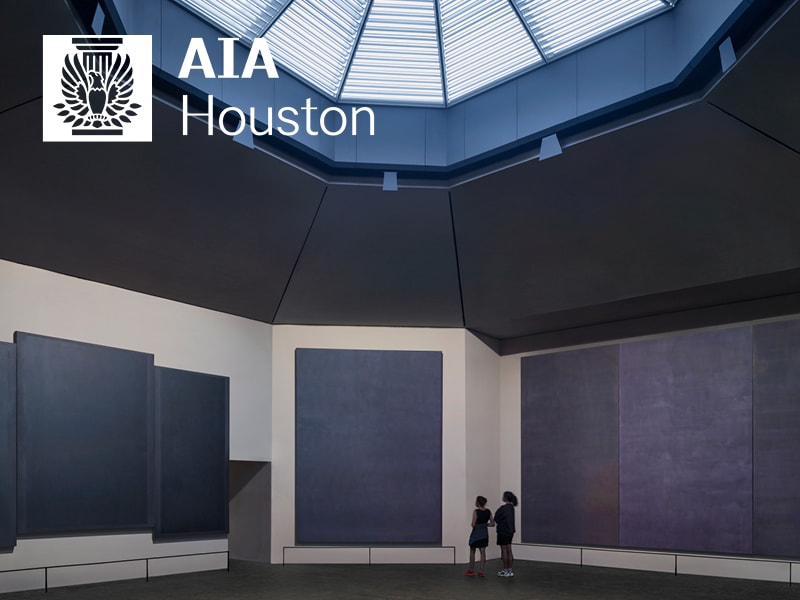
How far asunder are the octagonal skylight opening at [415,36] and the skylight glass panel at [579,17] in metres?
0.02

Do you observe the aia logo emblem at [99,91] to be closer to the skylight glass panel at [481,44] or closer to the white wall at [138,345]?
the white wall at [138,345]

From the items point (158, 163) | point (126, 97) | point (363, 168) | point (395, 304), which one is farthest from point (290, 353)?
point (126, 97)

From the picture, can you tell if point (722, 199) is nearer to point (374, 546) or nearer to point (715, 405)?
point (715, 405)

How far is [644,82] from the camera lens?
12555mm

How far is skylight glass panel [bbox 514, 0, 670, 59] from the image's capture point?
1245 cm

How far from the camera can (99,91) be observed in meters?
10.8

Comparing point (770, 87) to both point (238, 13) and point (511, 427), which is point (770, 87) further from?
point (511, 427)

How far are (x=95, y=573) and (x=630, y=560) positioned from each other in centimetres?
1054

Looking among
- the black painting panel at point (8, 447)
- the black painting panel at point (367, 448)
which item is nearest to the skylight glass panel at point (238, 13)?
the black painting panel at point (8, 447)

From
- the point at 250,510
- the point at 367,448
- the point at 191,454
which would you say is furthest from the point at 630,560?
the point at 191,454

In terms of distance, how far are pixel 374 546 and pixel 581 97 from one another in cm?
1050

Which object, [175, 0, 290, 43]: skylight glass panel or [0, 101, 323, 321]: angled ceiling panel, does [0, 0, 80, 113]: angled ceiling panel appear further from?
[175, 0, 290, 43]: skylight glass panel

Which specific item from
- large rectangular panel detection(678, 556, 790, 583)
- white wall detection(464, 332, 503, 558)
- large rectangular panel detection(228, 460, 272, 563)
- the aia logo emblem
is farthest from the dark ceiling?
large rectangular panel detection(678, 556, 790, 583)

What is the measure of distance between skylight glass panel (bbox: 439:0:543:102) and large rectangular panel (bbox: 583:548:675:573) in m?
10.0
